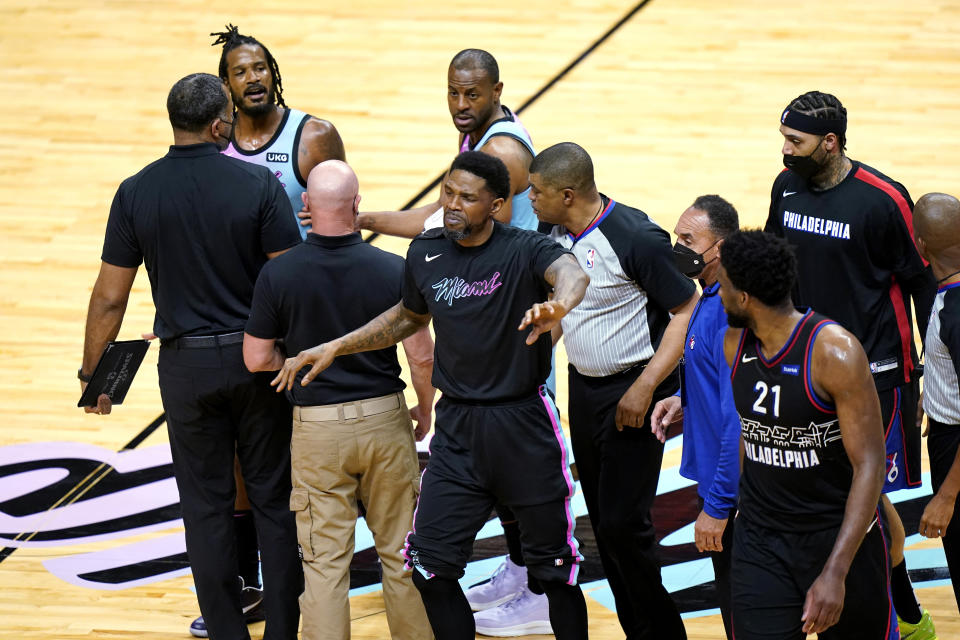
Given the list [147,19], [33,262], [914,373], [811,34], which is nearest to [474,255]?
[914,373]

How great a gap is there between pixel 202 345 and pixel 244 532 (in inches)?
38.2

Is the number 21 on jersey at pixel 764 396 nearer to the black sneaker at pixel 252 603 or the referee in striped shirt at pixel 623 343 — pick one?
the referee in striped shirt at pixel 623 343

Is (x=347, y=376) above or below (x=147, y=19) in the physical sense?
below

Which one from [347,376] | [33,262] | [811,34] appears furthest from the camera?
[811,34]

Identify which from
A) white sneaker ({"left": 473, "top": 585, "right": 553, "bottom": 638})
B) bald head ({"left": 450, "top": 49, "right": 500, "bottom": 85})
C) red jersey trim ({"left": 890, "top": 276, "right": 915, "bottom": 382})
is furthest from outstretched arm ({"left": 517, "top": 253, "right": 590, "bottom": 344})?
bald head ({"left": 450, "top": 49, "right": 500, "bottom": 85})

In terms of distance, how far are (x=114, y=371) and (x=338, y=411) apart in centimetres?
90

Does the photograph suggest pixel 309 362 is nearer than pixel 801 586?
No

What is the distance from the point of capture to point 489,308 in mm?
4215

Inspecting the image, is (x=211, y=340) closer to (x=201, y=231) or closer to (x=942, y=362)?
(x=201, y=231)

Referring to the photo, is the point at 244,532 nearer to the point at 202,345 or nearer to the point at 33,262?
the point at 202,345

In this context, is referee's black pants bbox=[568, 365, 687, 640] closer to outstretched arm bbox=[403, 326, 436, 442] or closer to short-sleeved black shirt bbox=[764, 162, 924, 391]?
short-sleeved black shirt bbox=[764, 162, 924, 391]

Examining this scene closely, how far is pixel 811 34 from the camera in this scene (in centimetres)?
1181

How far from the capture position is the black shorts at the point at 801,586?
3.67 metres

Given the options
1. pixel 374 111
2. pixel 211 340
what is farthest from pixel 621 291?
pixel 374 111
